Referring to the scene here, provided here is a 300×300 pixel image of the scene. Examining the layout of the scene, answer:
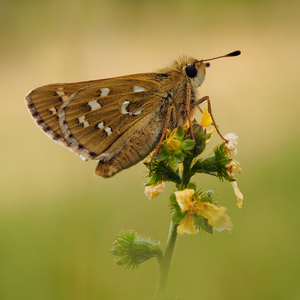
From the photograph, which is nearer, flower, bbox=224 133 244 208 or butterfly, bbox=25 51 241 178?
flower, bbox=224 133 244 208

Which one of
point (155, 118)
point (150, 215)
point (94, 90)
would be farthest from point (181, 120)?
point (150, 215)

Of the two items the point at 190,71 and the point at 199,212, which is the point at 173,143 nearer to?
the point at 199,212

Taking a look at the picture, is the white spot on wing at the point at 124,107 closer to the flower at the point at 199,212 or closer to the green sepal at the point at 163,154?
the green sepal at the point at 163,154

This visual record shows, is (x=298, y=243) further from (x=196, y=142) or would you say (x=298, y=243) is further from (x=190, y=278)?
(x=196, y=142)

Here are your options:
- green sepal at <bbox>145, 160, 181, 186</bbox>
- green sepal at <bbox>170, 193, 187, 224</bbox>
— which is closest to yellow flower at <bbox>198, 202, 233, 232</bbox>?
green sepal at <bbox>170, 193, 187, 224</bbox>

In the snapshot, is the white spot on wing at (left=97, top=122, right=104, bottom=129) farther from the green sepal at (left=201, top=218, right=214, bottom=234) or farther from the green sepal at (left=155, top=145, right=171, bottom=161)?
the green sepal at (left=201, top=218, right=214, bottom=234)

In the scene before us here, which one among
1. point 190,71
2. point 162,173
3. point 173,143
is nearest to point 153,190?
point 162,173

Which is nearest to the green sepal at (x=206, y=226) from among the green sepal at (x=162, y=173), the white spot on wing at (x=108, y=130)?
the green sepal at (x=162, y=173)
